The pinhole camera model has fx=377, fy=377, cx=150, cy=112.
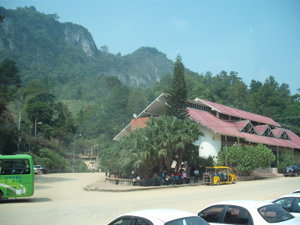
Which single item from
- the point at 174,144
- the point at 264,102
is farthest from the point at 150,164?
the point at 264,102

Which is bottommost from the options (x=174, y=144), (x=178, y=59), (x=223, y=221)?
(x=223, y=221)

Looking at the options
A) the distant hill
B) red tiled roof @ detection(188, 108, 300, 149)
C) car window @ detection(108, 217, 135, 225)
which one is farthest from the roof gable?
the distant hill

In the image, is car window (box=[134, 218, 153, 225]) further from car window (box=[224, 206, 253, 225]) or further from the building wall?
the building wall

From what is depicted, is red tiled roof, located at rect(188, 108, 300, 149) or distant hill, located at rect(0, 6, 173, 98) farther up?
distant hill, located at rect(0, 6, 173, 98)

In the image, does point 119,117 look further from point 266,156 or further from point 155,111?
point 266,156

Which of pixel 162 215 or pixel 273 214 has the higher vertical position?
pixel 162 215

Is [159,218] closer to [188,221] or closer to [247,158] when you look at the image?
[188,221]

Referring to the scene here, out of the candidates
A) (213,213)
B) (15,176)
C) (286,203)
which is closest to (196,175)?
(15,176)

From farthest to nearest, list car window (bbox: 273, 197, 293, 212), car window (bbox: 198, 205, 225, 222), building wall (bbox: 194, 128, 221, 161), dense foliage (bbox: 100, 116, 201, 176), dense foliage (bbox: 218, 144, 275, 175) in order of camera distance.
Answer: building wall (bbox: 194, 128, 221, 161) < dense foliage (bbox: 218, 144, 275, 175) < dense foliage (bbox: 100, 116, 201, 176) < car window (bbox: 273, 197, 293, 212) < car window (bbox: 198, 205, 225, 222)

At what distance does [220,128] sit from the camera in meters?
41.9

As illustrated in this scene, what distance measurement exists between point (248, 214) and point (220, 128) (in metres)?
35.3

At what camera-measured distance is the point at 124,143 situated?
32.9 m

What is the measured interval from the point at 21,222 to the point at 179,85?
1161 inches

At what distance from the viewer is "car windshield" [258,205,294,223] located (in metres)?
7.14
